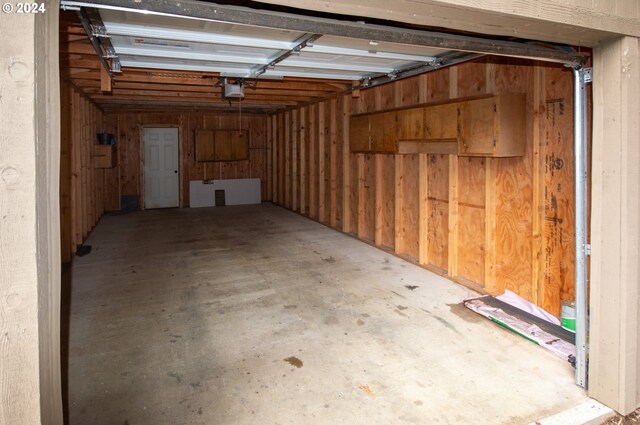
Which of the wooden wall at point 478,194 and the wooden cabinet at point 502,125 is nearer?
the wooden wall at point 478,194

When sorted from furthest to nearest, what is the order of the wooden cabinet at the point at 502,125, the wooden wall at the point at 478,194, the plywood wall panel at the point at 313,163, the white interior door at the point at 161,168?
the white interior door at the point at 161,168
the plywood wall panel at the point at 313,163
the wooden cabinet at the point at 502,125
the wooden wall at the point at 478,194

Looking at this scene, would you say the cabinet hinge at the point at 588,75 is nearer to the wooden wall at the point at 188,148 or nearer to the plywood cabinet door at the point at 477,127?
the plywood cabinet door at the point at 477,127

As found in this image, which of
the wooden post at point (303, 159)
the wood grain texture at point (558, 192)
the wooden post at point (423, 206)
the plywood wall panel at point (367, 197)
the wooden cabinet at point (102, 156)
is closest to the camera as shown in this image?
the wood grain texture at point (558, 192)

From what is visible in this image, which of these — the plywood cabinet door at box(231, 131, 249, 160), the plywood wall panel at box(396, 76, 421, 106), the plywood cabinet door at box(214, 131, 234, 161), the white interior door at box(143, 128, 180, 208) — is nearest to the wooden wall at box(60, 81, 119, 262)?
the white interior door at box(143, 128, 180, 208)

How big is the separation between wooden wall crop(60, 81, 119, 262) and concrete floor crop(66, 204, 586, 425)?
0.72 m

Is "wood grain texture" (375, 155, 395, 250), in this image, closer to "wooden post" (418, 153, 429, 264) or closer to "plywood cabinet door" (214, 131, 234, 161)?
"wooden post" (418, 153, 429, 264)

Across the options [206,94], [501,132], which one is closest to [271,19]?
[501,132]

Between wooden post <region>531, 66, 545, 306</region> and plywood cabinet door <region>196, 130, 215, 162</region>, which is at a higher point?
plywood cabinet door <region>196, 130, 215, 162</region>

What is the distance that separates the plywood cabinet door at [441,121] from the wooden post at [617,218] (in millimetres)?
1808

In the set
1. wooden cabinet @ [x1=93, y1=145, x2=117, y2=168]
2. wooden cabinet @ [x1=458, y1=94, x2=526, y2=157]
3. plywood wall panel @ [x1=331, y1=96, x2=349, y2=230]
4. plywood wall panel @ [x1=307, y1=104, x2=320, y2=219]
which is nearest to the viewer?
wooden cabinet @ [x1=458, y1=94, x2=526, y2=157]

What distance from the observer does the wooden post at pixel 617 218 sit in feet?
6.74

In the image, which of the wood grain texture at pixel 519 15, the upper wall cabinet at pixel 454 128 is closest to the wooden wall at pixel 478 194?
the upper wall cabinet at pixel 454 128

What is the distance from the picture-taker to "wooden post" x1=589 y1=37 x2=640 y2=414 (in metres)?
2.05

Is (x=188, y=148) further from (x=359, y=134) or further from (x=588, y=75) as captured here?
(x=588, y=75)
